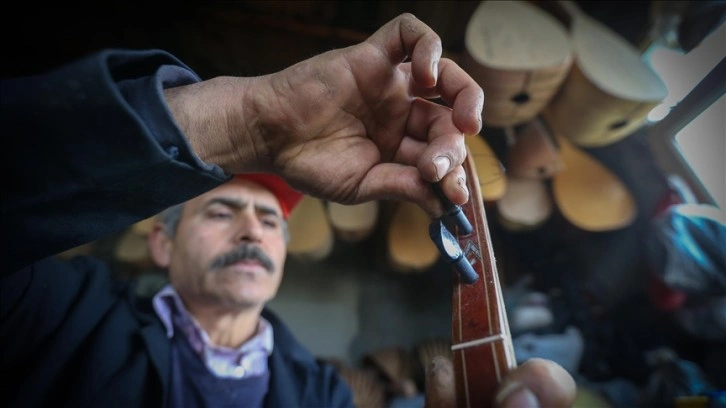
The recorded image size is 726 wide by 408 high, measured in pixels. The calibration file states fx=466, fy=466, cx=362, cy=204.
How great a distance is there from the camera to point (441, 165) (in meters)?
0.43

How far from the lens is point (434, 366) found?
40 centimetres

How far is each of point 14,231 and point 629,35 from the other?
90cm

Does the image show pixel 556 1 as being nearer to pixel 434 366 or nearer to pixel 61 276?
pixel 434 366

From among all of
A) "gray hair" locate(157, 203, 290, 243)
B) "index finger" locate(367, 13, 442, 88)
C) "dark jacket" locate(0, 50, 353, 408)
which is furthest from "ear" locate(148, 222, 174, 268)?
"index finger" locate(367, 13, 442, 88)

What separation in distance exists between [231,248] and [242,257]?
0.03 m

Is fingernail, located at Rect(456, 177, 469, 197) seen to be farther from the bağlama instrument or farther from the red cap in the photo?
the red cap

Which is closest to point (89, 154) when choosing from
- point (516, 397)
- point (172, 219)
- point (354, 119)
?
point (354, 119)

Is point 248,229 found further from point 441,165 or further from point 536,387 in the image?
point 536,387

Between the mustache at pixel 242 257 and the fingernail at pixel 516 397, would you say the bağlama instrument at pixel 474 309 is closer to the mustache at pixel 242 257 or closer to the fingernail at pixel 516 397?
the fingernail at pixel 516 397

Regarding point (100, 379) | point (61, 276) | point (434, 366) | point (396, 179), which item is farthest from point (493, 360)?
point (61, 276)

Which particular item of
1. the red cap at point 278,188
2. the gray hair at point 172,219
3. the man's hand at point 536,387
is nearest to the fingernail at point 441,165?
the man's hand at point 536,387

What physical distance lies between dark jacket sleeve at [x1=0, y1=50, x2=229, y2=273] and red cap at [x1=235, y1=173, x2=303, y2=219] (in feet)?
1.69

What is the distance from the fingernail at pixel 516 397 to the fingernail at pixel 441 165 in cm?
19

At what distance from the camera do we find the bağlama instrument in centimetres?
35
